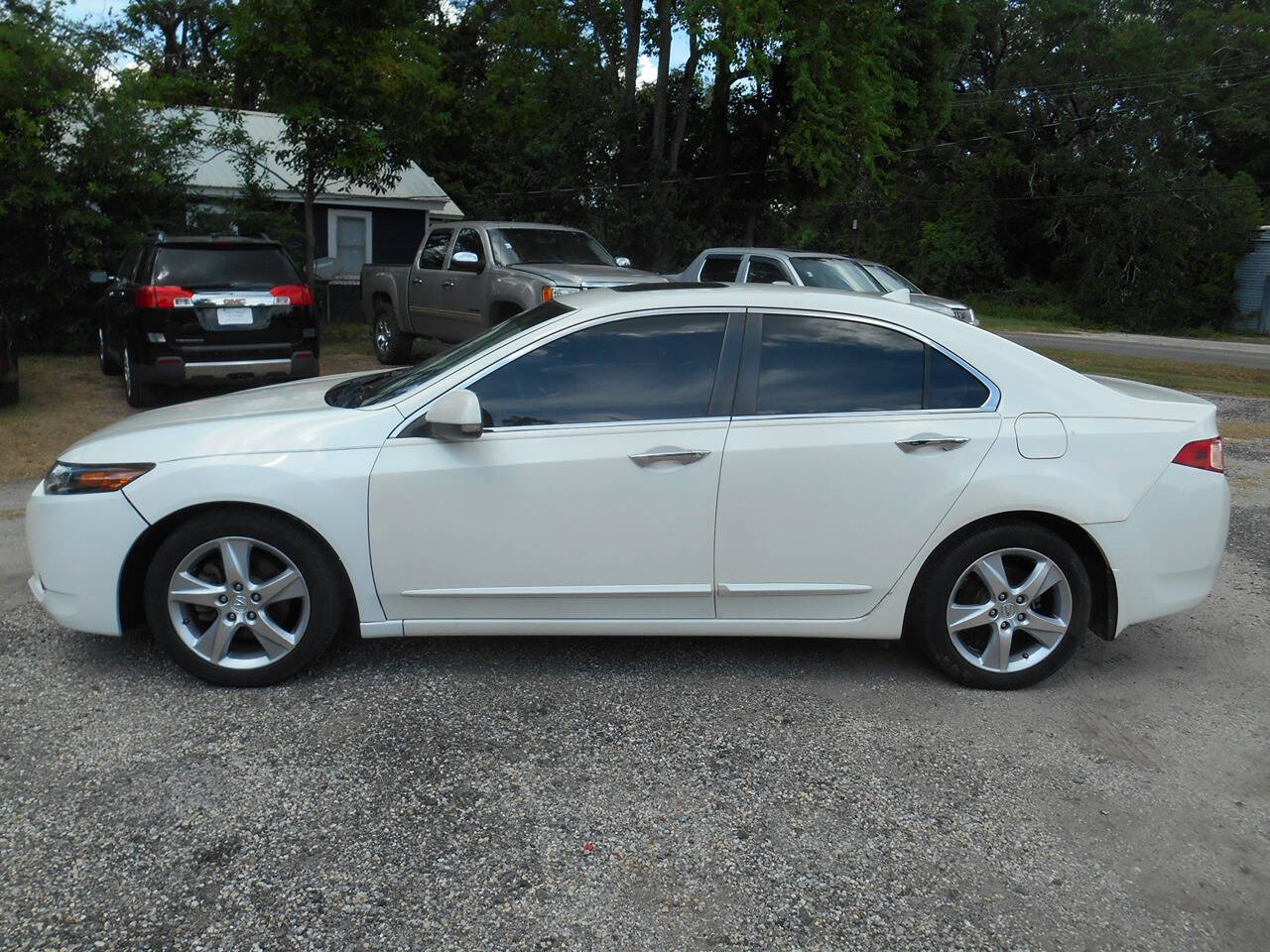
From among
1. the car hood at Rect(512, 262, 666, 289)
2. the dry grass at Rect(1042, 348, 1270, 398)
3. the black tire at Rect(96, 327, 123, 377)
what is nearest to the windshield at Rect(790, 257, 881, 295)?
the car hood at Rect(512, 262, 666, 289)

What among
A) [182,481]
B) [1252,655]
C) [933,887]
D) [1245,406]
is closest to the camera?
[933,887]

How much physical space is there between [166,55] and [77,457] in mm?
37938

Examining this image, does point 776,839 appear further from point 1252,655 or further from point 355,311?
point 355,311

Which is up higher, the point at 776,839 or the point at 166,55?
the point at 166,55

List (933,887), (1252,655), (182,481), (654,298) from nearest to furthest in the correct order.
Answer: (933,887), (182,481), (654,298), (1252,655)

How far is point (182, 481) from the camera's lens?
4.36 m

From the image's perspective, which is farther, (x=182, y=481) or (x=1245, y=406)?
(x=1245, y=406)

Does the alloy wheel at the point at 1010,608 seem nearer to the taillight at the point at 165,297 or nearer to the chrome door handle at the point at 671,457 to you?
the chrome door handle at the point at 671,457

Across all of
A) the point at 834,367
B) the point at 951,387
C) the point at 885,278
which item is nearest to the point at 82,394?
the point at 885,278

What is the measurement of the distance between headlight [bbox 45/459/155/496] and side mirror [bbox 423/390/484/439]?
1.11 m

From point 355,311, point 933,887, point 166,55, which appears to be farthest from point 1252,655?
point 166,55

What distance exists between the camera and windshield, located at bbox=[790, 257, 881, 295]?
1430 cm

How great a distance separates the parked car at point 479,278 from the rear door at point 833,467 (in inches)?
284

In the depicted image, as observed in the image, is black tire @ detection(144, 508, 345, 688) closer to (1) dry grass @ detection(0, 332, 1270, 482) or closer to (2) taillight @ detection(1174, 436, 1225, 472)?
(2) taillight @ detection(1174, 436, 1225, 472)
